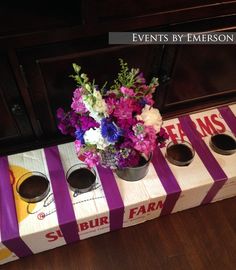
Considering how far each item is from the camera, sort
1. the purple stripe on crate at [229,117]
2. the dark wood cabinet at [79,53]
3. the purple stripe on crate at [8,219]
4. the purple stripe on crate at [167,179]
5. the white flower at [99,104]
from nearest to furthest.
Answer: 1. the white flower at [99,104]
2. the dark wood cabinet at [79,53]
3. the purple stripe on crate at [8,219]
4. the purple stripe on crate at [167,179]
5. the purple stripe on crate at [229,117]

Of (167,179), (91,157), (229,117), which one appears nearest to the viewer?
(91,157)

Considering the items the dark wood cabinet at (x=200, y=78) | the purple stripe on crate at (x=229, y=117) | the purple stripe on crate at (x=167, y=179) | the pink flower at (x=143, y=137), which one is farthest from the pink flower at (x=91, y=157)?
the purple stripe on crate at (x=229, y=117)

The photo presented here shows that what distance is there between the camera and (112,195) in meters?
0.92

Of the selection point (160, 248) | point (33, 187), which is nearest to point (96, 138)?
point (33, 187)

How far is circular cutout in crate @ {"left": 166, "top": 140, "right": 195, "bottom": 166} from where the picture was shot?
0.99 m

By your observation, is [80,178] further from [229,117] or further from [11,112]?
[229,117]

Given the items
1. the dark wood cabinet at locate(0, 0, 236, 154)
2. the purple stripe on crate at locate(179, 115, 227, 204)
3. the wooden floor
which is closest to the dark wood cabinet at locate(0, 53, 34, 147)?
the dark wood cabinet at locate(0, 0, 236, 154)

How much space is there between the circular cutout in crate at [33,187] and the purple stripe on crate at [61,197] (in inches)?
1.3

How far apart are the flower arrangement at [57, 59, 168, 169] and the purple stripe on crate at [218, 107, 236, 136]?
60 centimetres

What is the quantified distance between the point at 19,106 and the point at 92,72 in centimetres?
27

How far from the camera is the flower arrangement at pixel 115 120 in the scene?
2.05 feet

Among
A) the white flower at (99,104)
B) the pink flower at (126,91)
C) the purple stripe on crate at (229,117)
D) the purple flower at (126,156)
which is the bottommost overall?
the purple flower at (126,156)

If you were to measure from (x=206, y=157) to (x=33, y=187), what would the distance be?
0.66 m

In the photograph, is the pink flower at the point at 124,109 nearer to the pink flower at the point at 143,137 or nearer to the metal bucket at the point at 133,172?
the pink flower at the point at 143,137
